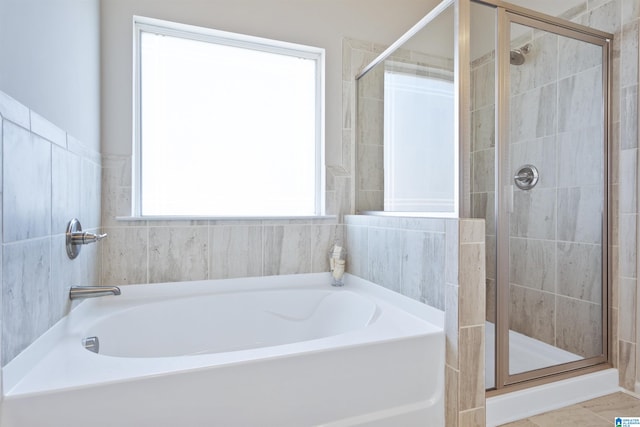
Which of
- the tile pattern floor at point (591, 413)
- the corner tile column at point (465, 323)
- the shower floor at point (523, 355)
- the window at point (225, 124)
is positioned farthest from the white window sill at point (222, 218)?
the tile pattern floor at point (591, 413)

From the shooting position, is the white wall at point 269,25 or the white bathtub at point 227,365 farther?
the white wall at point 269,25

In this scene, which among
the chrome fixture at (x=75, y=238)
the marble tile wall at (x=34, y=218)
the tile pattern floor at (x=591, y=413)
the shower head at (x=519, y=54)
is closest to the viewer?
the marble tile wall at (x=34, y=218)

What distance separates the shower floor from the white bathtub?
0.31 metres

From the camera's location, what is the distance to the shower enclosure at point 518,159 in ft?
5.00

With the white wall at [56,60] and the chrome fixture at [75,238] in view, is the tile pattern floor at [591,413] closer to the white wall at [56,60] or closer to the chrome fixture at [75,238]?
the chrome fixture at [75,238]

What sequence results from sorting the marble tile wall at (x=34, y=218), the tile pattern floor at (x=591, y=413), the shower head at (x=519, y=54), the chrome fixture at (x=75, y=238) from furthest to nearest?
the shower head at (x=519, y=54) → the tile pattern floor at (x=591, y=413) → the chrome fixture at (x=75, y=238) → the marble tile wall at (x=34, y=218)

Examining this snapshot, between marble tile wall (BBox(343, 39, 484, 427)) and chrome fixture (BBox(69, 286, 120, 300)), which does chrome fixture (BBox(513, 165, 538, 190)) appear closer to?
marble tile wall (BBox(343, 39, 484, 427))

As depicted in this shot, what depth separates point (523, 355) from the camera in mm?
1674

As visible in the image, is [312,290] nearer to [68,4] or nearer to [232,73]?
[232,73]

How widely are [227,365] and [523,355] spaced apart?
1441mm

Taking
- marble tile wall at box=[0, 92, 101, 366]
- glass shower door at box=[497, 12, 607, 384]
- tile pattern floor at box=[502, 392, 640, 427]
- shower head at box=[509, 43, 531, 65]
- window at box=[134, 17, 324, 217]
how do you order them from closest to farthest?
marble tile wall at box=[0, 92, 101, 366], tile pattern floor at box=[502, 392, 640, 427], shower head at box=[509, 43, 531, 65], glass shower door at box=[497, 12, 607, 384], window at box=[134, 17, 324, 217]

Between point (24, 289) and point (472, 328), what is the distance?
1507 millimetres

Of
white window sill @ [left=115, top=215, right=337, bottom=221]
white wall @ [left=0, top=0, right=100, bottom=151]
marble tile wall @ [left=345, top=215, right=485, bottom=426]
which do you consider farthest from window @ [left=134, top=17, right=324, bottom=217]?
marble tile wall @ [left=345, top=215, right=485, bottom=426]

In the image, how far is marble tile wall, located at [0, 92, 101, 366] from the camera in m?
0.89
